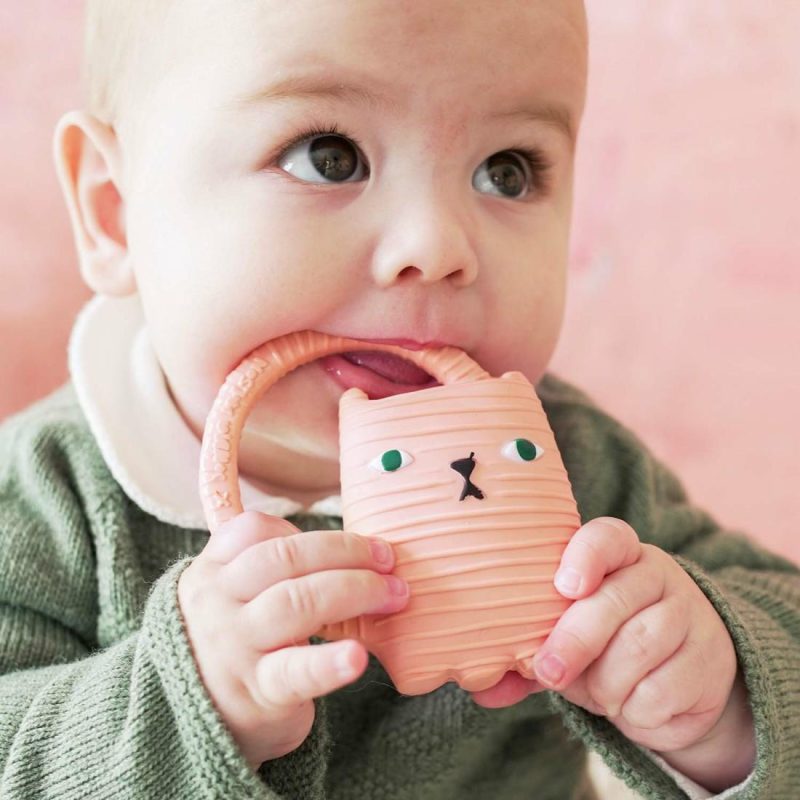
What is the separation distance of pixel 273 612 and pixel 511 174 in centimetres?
37

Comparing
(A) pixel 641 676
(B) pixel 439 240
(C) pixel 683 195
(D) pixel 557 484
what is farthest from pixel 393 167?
(C) pixel 683 195

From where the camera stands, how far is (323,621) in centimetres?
53

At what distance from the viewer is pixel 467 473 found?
0.56 m

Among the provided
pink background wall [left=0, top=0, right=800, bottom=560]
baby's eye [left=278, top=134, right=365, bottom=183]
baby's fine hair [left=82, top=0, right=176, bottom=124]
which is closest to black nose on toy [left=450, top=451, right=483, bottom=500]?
baby's eye [left=278, top=134, right=365, bottom=183]

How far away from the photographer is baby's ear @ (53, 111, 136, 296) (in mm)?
829

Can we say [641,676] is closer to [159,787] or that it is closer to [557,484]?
[557,484]

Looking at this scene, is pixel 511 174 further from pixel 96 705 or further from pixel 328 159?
pixel 96 705

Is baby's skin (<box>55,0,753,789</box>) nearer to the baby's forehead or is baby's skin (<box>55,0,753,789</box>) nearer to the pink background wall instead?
the baby's forehead

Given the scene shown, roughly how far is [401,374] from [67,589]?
0.95ft

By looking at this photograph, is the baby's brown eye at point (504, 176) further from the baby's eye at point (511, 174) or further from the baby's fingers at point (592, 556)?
the baby's fingers at point (592, 556)

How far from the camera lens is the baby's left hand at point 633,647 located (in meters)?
0.56

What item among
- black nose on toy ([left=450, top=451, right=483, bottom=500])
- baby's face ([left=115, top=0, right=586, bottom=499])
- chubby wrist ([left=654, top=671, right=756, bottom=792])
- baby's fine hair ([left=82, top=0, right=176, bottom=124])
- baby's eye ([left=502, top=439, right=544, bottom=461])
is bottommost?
chubby wrist ([left=654, top=671, right=756, bottom=792])

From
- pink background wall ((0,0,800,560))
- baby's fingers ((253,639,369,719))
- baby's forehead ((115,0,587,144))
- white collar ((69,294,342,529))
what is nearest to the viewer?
baby's fingers ((253,639,369,719))

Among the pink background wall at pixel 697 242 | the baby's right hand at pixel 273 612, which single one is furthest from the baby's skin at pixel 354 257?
the pink background wall at pixel 697 242
